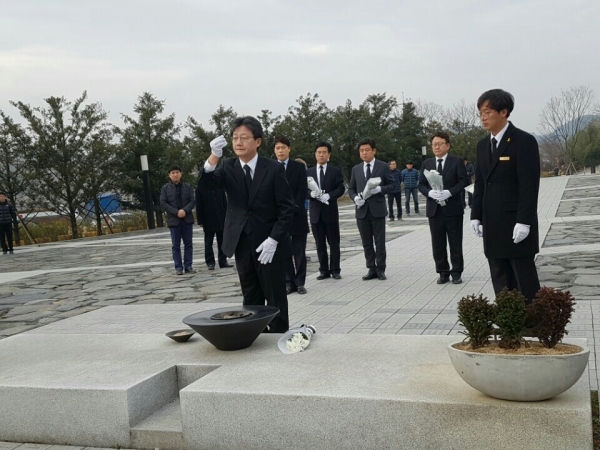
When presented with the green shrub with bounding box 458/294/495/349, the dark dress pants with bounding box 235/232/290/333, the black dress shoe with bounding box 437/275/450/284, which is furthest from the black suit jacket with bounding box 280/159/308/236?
the green shrub with bounding box 458/294/495/349

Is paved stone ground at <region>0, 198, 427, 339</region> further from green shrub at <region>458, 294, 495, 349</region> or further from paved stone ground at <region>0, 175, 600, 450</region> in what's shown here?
green shrub at <region>458, 294, 495, 349</region>

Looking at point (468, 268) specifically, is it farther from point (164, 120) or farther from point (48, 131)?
point (164, 120)

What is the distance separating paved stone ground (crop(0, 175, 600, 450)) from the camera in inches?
270

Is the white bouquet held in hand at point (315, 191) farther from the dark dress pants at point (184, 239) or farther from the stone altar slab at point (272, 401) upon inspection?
the stone altar slab at point (272, 401)

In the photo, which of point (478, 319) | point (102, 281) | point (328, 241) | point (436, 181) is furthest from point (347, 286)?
point (478, 319)

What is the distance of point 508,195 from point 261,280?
6.63ft

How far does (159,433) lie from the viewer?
4.19 m

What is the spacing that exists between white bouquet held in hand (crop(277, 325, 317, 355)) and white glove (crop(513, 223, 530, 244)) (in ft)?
5.50

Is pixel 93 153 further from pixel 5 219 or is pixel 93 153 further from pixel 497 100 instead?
pixel 497 100

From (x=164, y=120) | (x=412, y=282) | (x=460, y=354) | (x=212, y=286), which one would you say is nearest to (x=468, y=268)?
(x=412, y=282)

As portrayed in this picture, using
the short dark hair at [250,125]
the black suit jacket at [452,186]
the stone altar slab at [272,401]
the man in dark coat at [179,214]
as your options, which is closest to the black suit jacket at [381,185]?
the black suit jacket at [452,186]

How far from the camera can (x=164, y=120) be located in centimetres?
2980

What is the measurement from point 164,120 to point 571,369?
1097 inches

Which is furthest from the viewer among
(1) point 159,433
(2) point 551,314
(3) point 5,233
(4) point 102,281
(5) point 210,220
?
(3) point 5,233
